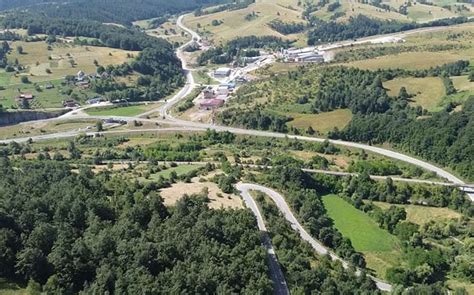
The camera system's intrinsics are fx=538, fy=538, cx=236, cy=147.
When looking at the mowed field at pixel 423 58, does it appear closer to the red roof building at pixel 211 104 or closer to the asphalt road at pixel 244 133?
the red roof building at pixel 211 104

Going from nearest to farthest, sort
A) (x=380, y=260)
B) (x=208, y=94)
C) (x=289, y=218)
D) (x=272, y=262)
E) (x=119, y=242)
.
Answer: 1. (x=119, y=242)
2. (x=272, y=262)
3. (x=380, y=260)
4. (x=289, y=218)
5. (x=208, y=94)

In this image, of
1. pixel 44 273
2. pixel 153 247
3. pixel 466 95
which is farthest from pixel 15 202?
pixel 466 95

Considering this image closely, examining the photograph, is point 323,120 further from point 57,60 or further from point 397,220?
point 57,60

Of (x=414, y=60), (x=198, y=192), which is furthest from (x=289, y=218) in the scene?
(x=414, y=60)

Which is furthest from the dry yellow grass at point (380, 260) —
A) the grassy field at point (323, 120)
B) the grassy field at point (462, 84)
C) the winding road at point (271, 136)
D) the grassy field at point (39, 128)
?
the grassy field at point (39, 128)

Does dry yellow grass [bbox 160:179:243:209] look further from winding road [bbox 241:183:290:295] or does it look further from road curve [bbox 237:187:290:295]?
road curve [bbox 237:187:290:295]

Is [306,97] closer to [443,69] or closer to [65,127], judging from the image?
[443,69]

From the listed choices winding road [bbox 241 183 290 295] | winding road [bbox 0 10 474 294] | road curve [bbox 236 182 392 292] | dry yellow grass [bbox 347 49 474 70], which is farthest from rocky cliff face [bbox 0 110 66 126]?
dry yellow grass [bbox 347 49 474 70]
